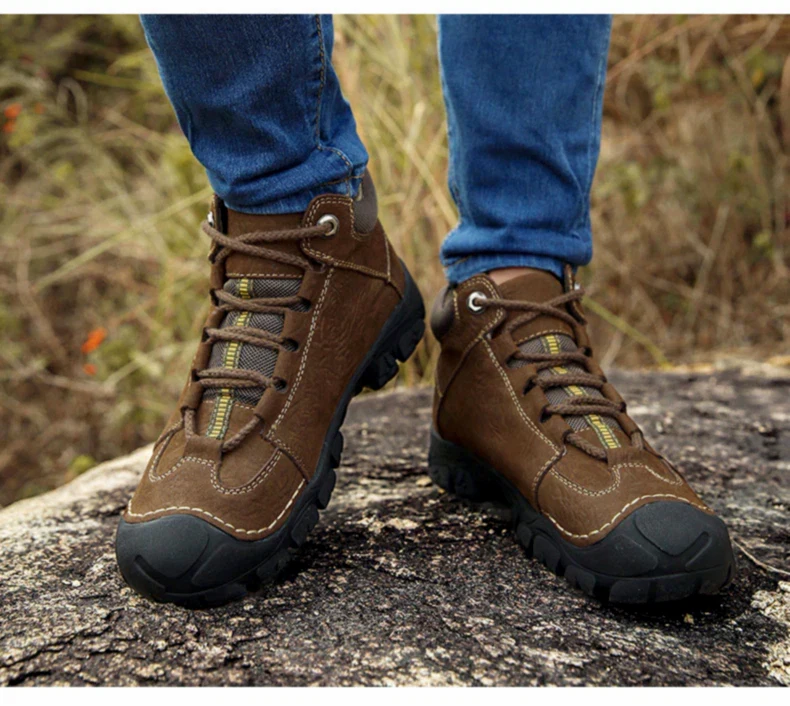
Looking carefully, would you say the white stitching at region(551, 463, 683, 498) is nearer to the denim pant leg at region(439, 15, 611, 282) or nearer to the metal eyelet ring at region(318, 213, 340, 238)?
the denim pant leg at region(439, 15, 611, 282)

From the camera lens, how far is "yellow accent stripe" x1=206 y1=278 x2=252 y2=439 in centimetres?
98

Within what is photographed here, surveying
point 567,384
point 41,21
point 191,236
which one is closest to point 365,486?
point 567,384

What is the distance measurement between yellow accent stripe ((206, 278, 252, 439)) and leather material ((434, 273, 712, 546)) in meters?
0.33

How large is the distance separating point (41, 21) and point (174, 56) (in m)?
4.08

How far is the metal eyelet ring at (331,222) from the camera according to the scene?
3.45 ft

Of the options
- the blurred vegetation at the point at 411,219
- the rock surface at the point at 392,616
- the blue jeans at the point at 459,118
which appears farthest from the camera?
the blurred vegetation at the point at 411,219

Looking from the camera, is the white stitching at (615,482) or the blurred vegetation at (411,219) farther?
the blurred vegetation at (411,219)

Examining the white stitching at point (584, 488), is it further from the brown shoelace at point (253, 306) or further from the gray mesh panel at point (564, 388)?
the brown shoelace at point (253, 306)

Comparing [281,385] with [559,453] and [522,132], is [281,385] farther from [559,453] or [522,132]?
[522,132]

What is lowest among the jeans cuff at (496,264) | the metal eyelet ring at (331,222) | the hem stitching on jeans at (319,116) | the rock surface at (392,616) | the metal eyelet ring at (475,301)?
the rock surface at (392,616)

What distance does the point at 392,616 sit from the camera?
2.96 feet

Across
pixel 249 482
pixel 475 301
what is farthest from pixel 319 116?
pixel 249 482

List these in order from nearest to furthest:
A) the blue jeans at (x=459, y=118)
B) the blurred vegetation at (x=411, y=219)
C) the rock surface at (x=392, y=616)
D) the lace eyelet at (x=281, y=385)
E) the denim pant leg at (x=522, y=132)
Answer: the rock surface at (x=392, y=616)
the blue jeans at (x=459, y=118)
the lace eyelet at (x=281, y=385)
the denim pant leg at (x=522, y=132)
the blurred vegetation at (x=411, y=219)

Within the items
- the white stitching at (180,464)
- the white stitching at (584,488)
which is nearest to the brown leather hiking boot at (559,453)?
the white stitching at (584,488)
